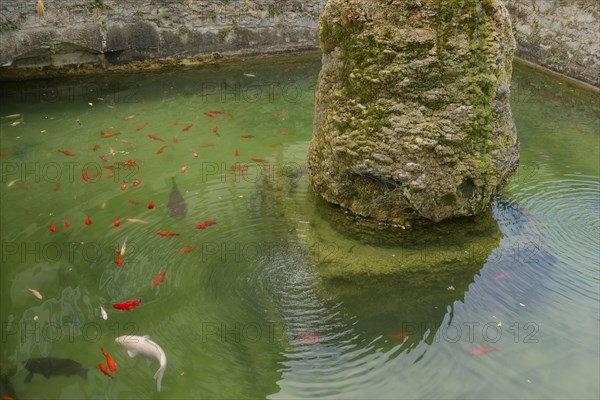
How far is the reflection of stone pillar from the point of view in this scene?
15.2 ft

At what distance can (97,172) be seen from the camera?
609 centimetres

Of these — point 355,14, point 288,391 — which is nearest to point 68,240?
point 288,391

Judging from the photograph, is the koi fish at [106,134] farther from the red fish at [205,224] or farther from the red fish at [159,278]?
the red fish at [159,278]

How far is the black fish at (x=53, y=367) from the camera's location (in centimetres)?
368

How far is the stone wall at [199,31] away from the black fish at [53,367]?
557 centimetres

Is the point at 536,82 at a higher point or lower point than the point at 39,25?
lower

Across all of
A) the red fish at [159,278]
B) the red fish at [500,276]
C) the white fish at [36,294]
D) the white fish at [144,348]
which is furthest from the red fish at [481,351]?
the white fish at [36,294]

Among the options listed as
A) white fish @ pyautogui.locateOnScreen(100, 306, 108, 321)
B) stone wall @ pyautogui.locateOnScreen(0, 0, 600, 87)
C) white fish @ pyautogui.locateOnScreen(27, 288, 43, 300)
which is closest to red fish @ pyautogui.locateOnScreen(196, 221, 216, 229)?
white fish @ pyautogui.locateOnScreen(100, 306, 108, 321)

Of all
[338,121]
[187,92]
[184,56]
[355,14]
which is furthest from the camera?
[184,56]

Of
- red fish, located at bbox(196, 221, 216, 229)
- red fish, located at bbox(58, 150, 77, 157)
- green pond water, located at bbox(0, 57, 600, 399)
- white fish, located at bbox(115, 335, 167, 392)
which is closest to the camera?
white fish, located at bbox(115, 335, 167, 392)

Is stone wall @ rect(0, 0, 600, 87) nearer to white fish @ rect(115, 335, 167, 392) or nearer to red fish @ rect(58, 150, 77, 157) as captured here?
red fish @ rect(58, 150, 77, 157)

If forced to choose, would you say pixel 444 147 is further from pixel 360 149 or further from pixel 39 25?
pixel 39 25

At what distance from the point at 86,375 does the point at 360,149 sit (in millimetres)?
2765

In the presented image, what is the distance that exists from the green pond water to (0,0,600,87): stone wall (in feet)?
5.96
